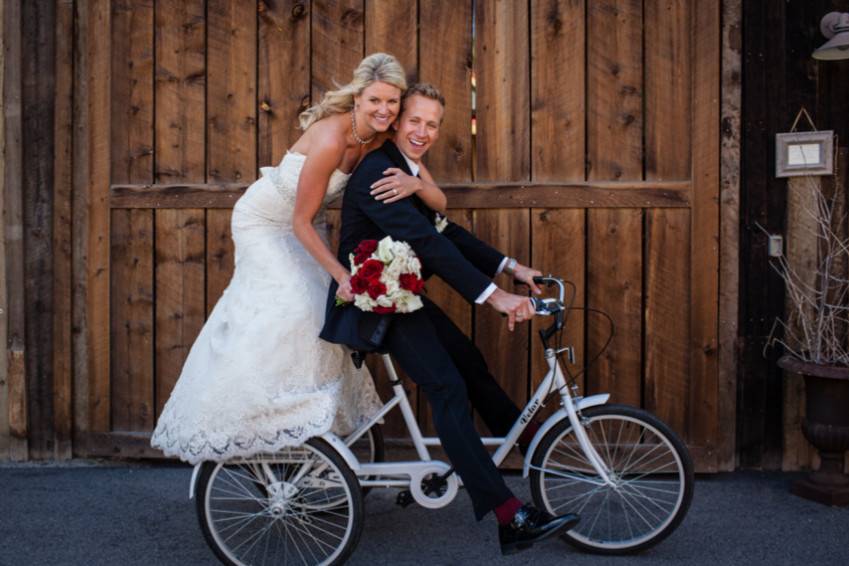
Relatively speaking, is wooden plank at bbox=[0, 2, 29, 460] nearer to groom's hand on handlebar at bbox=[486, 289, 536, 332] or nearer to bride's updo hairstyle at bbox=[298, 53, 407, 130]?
bride's updo hairstyle at bbox=[298, 53, 407, 130]

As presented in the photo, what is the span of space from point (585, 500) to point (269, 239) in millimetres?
1902

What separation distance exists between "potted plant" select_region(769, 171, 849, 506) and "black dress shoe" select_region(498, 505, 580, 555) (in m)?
1.61

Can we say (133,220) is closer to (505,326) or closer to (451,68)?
(451,68)

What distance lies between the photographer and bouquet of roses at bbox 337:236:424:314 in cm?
333

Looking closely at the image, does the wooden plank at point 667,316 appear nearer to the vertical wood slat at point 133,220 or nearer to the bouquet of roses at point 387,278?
the bouquet of roses at point 387,278

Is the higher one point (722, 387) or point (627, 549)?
point (722, 387)

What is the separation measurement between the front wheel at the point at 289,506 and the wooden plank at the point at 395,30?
220 centimetres

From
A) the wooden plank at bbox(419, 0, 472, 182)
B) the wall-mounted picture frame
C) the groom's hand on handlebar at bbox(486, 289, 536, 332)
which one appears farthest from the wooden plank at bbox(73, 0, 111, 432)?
the wall-mounted picture frame

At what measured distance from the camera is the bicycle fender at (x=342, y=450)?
→ 3.45 m

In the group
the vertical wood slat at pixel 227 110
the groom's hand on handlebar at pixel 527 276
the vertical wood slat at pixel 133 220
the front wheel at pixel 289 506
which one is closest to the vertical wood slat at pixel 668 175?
the groom's hand on handlebar at pixel 527 276

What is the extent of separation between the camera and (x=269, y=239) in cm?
376

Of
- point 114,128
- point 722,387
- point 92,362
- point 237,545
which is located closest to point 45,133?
point 114,128

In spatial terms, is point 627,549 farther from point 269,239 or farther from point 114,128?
point 114,128

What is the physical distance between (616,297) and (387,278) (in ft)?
5.74
